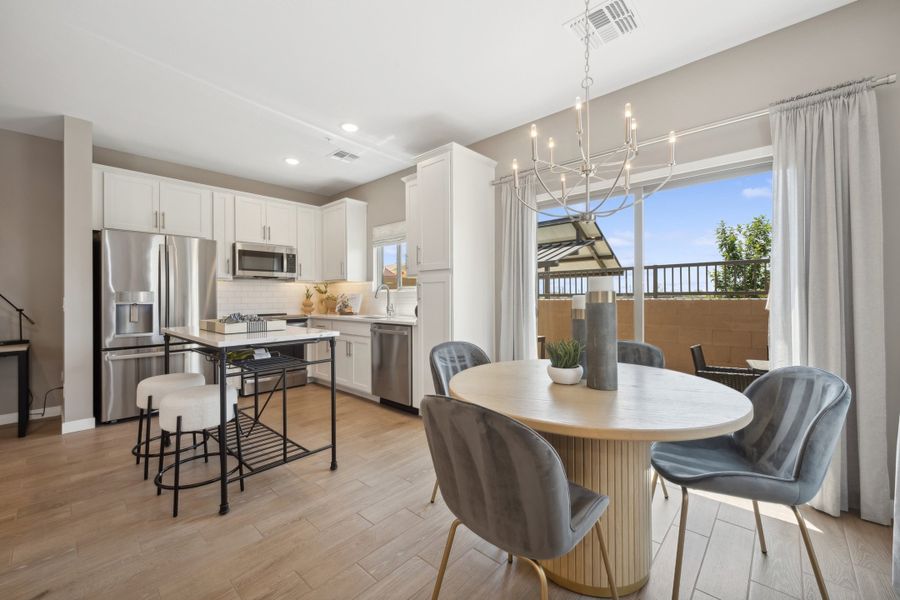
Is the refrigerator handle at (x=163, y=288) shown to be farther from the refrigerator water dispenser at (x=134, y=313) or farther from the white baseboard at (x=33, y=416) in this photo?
the white baseboard at (x=33, y=416)

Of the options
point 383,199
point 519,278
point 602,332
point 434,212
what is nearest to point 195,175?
point 383,199

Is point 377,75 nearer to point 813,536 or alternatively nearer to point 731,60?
point 731,60

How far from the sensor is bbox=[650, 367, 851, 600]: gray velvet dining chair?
1.29 m

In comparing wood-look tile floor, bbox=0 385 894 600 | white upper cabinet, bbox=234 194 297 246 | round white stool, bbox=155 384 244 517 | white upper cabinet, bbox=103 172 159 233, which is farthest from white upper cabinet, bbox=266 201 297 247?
round white stool, bbox=155 384 244 517

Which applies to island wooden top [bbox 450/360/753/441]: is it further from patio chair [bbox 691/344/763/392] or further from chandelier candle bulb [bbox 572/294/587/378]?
patio chair [bbox 691/344/763/392]

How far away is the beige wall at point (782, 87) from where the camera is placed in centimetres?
199

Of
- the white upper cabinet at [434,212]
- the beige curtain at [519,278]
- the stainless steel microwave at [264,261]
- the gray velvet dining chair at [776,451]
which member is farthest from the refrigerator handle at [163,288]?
the gray velvet dining chair at [776,451]

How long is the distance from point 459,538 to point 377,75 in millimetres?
3033

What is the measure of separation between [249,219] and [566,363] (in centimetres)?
456

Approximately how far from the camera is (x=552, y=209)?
353cm

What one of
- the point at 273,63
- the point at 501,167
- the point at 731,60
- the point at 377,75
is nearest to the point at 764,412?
the point at 731,60

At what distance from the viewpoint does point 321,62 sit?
2650mm

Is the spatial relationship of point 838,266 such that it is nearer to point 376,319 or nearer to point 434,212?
point 434,212

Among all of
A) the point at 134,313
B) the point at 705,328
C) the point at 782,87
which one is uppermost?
the point at 782,87
